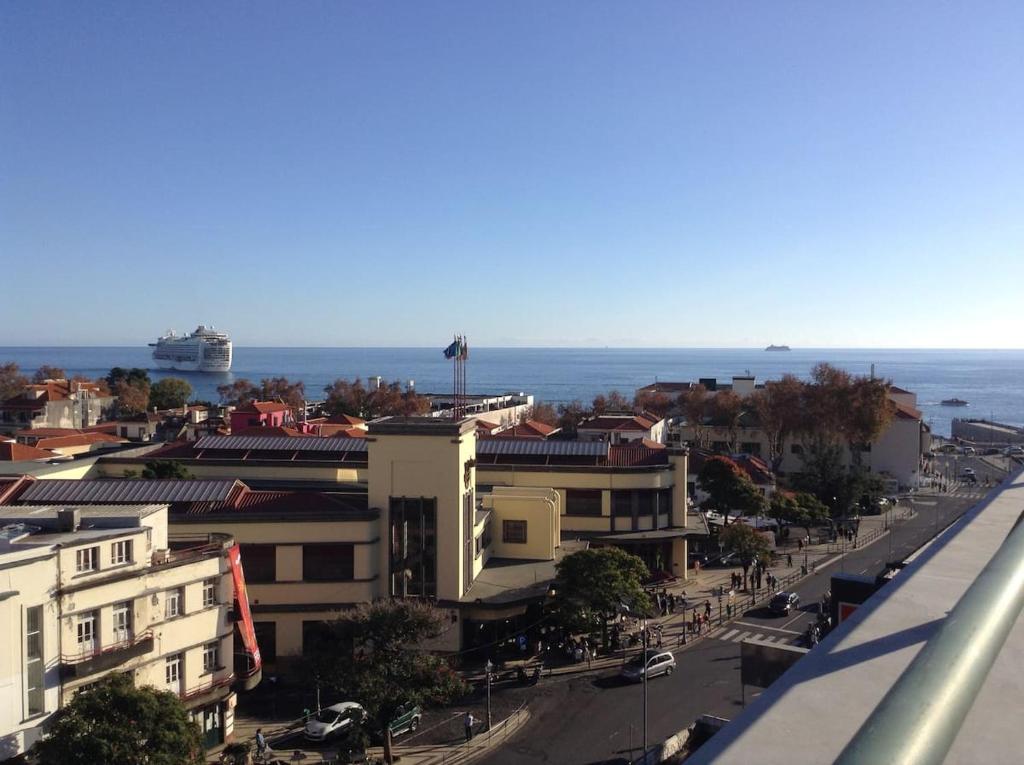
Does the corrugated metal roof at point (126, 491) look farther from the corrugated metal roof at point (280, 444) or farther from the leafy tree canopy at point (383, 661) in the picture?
the leafy tree canopy at point (383, 661)

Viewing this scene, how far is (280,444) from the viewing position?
32.8 m

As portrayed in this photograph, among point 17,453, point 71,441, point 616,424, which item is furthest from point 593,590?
point 71,441

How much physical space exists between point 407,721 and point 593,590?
624 centimetres

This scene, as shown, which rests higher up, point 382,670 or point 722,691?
point 382,670

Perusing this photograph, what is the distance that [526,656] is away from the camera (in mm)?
24141

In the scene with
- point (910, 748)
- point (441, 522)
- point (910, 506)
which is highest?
point (910, 748)

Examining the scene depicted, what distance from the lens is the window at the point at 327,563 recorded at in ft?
76.1

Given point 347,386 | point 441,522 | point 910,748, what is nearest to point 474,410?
point 347,386

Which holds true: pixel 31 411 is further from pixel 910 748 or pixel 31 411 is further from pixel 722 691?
pixel 910 748

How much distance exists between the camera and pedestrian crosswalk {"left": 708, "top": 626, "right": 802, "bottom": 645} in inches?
983

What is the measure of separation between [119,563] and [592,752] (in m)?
10.5

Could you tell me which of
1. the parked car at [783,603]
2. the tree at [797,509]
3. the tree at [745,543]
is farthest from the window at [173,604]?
the tree at [797,509]

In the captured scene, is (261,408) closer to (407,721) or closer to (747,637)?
(747,637)

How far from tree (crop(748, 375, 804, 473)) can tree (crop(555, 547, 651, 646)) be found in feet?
105
